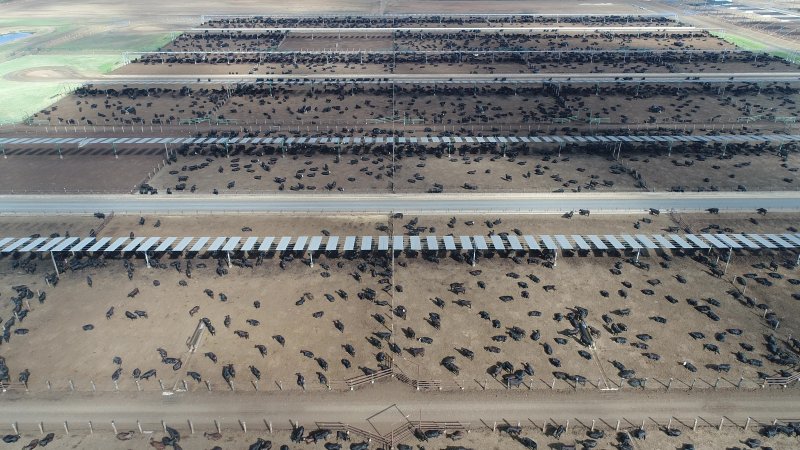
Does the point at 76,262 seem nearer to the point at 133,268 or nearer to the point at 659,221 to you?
the point at 133,268

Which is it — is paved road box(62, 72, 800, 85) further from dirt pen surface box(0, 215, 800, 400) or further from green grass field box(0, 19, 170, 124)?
dirt pen surface box(0, 215, 800, 400)

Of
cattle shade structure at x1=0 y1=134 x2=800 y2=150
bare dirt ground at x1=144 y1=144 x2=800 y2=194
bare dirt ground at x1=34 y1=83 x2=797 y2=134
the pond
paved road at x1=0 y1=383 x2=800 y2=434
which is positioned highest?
the pond

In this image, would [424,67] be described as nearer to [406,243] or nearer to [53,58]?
[406,243]

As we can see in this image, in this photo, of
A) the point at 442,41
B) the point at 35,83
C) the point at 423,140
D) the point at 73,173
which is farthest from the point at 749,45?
the point at 35,83

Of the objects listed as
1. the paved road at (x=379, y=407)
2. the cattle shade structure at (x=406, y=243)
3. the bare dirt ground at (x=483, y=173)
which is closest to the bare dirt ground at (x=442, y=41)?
the bare dirt ground at (x=483, y=173)

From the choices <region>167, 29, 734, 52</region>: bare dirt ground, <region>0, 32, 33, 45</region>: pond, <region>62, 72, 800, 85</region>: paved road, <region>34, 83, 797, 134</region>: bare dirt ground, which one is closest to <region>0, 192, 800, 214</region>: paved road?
<region>34, 83, 797, 134</region>: bare dirt ground

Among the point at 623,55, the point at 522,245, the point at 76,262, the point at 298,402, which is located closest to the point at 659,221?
the point at 522,245
